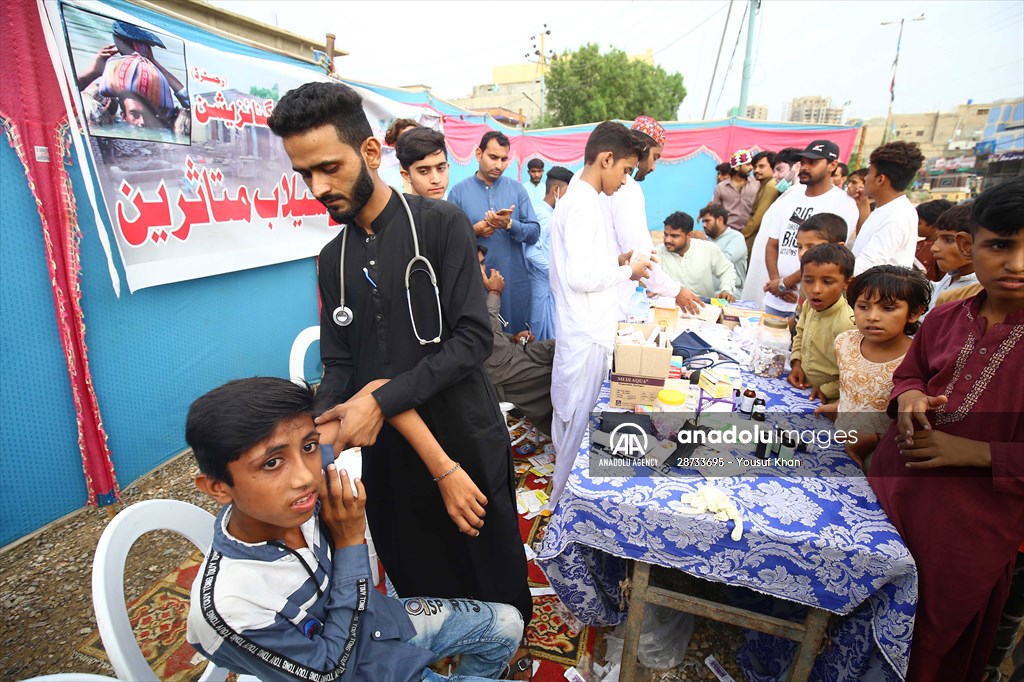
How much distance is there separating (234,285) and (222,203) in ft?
2.11

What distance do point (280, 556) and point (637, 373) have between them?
140cm

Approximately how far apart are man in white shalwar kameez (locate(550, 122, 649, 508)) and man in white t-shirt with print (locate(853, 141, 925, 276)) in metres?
1.83

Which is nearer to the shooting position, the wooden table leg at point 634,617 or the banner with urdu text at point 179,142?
the wooden table leg at point 634,617

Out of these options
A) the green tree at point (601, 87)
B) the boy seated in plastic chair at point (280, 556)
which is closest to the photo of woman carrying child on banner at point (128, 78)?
the boy seated in plastic chair at point (280, 556)

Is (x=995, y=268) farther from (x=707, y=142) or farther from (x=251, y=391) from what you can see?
(x=707, y=142)

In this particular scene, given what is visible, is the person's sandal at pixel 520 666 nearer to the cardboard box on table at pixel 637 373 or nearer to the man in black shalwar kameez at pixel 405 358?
the man in black shalwar kameez at pixel 405 358

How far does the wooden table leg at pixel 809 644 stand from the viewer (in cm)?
150

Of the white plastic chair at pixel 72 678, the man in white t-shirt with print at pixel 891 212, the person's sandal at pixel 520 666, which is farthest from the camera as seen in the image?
the man in white t-shirt with print at pixel 891 212

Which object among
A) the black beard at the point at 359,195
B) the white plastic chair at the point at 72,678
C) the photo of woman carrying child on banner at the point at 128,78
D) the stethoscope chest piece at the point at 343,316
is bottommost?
the white plastic chair at the point at 72,678

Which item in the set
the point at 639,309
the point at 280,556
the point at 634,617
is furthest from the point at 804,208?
the point at 280,556

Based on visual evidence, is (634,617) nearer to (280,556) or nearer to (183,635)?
(280,556)

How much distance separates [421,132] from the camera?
3.09 meters

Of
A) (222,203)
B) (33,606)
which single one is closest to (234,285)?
(222,203)

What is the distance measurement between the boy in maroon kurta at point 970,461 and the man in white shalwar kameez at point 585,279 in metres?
1.35
